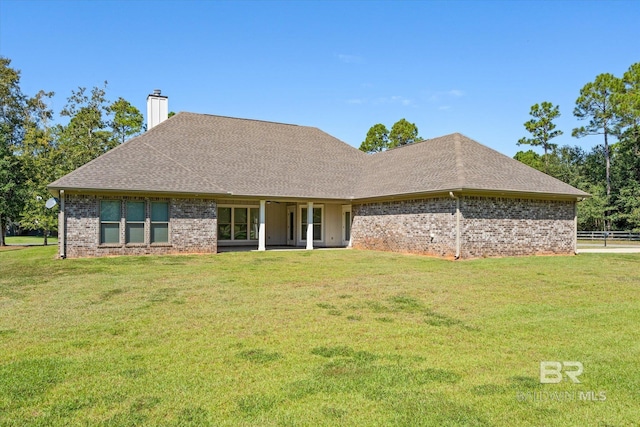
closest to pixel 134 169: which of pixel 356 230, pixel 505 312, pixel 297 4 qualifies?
pixel 297 4

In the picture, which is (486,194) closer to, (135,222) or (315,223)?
(315,223)

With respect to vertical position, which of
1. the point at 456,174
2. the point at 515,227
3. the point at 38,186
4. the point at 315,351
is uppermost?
the point at 38,186

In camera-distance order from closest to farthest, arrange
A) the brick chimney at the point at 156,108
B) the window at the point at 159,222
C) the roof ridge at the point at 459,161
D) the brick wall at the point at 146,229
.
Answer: the roof ridge at the point at 459,161, the brick wall at the point at 146,229, the window at the point at 159,222, the brick chimney at the point at 156,108

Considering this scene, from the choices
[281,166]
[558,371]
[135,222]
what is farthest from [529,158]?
[558,371]

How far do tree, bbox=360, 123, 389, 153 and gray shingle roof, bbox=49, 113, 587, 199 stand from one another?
22.2 meters

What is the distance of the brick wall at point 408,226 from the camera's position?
52.2ft

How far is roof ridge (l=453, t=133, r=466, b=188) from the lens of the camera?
15460 mm

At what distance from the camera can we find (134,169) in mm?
17109

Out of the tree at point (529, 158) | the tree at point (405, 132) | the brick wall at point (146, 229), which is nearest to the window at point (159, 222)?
the brick wall at point (146, 229)

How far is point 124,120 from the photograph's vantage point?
3672 centimetres

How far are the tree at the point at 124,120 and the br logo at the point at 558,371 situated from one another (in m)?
37.4

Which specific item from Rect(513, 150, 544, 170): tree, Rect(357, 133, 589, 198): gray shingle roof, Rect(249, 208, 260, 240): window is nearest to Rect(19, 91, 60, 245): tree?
Rect(249, 208, 260, 240): window

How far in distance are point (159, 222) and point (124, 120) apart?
23.8 metres

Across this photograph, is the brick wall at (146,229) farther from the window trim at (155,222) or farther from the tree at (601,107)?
the tree at (601,107)
